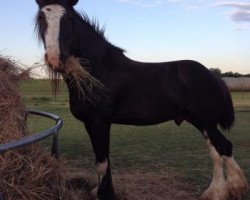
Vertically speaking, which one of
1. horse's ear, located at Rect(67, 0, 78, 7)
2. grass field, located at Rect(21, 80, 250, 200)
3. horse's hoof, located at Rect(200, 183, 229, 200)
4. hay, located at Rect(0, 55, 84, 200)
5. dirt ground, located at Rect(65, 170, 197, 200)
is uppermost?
horse's ear, located at Rect(67, 0, 78, 7)

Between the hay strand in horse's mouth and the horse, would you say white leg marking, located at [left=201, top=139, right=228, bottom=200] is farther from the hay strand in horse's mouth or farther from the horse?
the hay strand in horse's mouth

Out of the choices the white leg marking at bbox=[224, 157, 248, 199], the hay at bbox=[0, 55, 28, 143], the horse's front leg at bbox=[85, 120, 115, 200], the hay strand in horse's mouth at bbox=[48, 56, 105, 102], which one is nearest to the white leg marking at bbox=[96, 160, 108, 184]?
the horse's front leg at bbox=[85, 120, 115, 200]

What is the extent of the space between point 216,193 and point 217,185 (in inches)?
5.4

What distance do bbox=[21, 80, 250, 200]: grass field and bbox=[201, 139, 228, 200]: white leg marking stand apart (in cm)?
35

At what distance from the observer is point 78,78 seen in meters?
4.85

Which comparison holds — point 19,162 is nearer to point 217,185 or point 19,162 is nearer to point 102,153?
point 102,153

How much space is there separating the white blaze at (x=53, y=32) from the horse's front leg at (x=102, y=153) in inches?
39.9

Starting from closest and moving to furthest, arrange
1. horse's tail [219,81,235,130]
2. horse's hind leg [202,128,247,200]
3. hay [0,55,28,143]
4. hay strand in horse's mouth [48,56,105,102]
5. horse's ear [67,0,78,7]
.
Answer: hay [0,55,28,143], hay strand in horse's mouth [48,56,105,102], horse's ear [67,0,78,7], horse's hind leg [202,128,247,200], horse's tail [219,81,235,130]

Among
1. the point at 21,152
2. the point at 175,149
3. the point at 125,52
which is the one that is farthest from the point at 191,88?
the point at 175,149

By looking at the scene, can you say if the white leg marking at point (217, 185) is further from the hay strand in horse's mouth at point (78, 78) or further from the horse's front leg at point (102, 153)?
the hay strand in horse's mouth at point (78, 78)

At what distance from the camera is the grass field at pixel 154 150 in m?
6.59

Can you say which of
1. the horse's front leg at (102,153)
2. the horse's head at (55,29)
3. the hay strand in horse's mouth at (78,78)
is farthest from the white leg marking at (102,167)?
the horse's head at (55,29)

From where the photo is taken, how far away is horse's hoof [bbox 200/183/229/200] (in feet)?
17.8

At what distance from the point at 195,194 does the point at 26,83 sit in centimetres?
257
